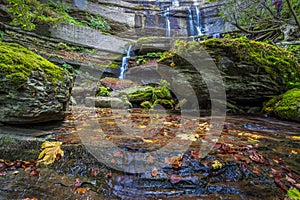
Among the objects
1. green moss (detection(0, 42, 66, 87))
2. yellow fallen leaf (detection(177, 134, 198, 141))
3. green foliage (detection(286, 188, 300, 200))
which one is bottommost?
green foliage (detection(286, 188, 300, 200))

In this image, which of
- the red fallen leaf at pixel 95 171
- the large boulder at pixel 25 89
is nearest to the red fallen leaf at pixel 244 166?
the red fallen leaf at pixel 95 171

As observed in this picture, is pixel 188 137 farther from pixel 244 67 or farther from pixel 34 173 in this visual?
pixel 244 67

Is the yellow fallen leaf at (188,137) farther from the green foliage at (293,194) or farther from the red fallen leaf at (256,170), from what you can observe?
the green foliage at (293,194)

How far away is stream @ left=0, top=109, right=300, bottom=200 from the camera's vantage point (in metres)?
1.50

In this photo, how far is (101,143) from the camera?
2.21 m

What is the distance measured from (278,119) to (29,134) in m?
5.11

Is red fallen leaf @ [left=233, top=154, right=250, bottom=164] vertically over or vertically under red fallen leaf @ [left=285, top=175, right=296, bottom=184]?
over

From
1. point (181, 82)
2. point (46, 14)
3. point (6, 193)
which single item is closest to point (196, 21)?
point (46, 14)

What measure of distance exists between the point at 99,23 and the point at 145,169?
1497 centimetres

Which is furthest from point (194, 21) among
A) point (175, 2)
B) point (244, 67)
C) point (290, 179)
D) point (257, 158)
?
point (290, 179)

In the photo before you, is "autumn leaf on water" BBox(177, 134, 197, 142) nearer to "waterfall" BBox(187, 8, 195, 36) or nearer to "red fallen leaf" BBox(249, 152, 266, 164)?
"red fallen leaf" BBox(249, 152, 266, 164)

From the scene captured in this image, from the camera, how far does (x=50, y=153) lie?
192 centimetres

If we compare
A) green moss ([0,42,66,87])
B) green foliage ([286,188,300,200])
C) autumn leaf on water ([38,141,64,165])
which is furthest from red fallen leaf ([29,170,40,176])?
green foliage ([286,188,300,200])

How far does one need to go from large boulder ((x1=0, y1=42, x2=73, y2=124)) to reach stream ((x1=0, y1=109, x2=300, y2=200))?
24 cm
